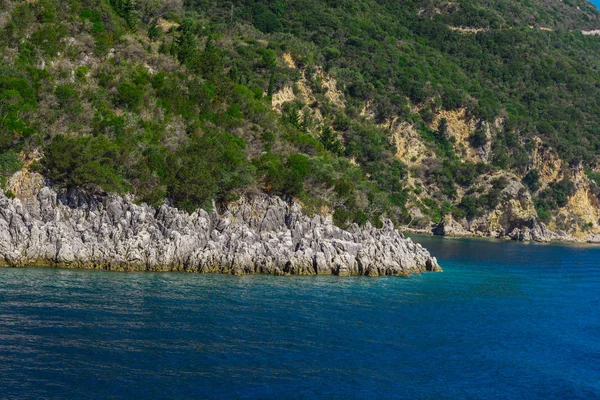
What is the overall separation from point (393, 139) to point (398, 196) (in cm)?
1423

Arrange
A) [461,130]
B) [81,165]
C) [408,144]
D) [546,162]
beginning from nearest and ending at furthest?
[81,165], [408,144], [461,130], [546,162]

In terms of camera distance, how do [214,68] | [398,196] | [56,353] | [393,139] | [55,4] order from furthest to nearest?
1. [393,139]
2. [398,196]
3. [214,68]
4. [55,4]
5. [56,353]

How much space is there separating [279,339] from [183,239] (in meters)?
17.4

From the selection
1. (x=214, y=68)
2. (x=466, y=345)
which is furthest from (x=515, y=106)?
(x=466, y=345)

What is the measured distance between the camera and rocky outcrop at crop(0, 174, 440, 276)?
42375 millimetres

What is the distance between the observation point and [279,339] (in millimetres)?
30906

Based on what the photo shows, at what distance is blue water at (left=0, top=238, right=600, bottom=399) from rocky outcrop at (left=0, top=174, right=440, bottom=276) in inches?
81.3

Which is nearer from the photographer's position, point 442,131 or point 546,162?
point 442,131

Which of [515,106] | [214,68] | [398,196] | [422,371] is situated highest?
[515,106]

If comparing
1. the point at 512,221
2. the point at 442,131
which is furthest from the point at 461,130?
the point at 512,221

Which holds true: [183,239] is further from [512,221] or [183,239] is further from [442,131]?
[512,221]

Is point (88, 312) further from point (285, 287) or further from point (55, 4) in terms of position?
point (55, 4)

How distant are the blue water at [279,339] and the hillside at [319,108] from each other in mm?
10789

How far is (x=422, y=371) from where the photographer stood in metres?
28.7
